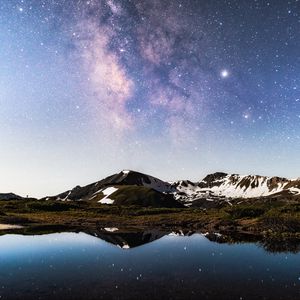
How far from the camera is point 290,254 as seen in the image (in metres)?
42.9

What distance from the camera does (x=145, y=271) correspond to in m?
33.7

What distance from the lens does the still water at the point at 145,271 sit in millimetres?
25609

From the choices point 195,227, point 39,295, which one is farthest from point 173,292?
point 195,227

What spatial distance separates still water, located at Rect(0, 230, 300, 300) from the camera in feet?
84.0

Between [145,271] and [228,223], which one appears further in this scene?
[228,223]

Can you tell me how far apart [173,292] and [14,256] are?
943 inches

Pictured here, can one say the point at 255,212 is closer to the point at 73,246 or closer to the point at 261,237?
the point at 261,237

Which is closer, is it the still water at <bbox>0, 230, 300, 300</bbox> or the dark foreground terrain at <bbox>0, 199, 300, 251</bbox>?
the still water at <bbox>0, 230, 300, 300</bbox>

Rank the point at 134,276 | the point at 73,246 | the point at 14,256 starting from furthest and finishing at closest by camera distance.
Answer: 1. the point at 73,246
2. the point at 14,256
3. the point at 134,276

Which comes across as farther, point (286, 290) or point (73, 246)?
point (73, 246)

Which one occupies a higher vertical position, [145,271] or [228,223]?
[228,223]

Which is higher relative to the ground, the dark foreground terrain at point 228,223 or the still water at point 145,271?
the dark foreground terrain at point 228,223

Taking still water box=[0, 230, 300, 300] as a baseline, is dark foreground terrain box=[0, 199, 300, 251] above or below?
above

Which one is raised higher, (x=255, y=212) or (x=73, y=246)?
(x=255, y=212)
